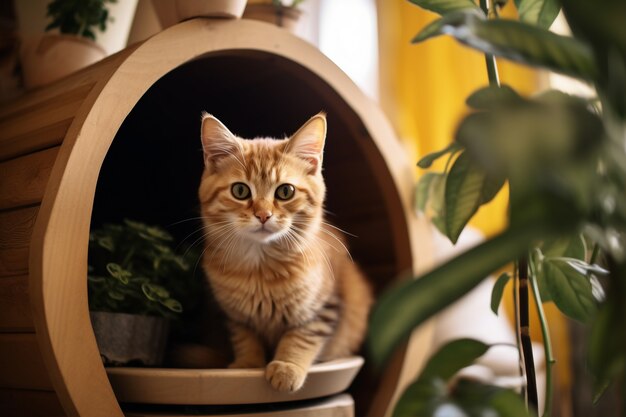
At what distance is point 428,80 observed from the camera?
236cm

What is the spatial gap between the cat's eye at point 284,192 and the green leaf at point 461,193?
0.40 m

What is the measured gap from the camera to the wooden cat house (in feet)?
2.94

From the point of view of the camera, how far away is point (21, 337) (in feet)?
3.09

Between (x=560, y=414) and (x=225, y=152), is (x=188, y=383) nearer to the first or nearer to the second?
(x=225, y=152)

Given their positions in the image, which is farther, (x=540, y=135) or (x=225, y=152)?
(x=225, y=152)

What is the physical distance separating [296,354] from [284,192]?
345 mm

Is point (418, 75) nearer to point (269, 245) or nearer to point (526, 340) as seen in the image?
point (269, 245)

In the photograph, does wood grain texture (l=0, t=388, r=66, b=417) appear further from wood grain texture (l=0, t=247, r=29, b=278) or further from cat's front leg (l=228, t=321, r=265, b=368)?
cat's front leg (l=228, t=321, r=265, b=368)

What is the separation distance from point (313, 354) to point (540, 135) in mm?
847

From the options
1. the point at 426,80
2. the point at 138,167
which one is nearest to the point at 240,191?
the point at 138,167

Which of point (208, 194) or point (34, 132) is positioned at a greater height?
point (34, 132)

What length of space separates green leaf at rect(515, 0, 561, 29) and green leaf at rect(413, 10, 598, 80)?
398 millimetres

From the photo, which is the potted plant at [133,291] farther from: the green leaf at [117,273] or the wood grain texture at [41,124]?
the wood grain texture at [41,124]

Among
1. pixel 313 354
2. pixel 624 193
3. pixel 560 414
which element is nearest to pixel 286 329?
pixel 313 354
